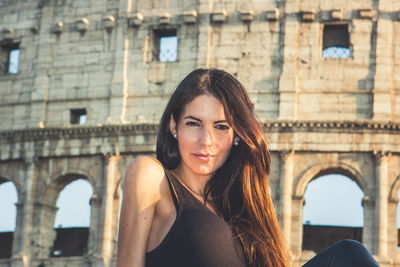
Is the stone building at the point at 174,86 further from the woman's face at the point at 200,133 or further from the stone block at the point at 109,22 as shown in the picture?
the woman's face at the point at 200,133

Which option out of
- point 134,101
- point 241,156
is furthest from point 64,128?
point 241,156

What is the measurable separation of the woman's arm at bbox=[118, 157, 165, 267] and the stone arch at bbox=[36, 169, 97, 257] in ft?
88.6

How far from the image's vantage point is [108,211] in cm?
3011

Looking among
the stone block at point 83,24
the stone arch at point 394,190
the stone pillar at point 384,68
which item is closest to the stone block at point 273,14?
the stone pillar at point 384,68

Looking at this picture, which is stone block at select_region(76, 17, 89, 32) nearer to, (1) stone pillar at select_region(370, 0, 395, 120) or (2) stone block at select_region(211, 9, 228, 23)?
(2) stone block at select_region(211, 9, 228, 23)

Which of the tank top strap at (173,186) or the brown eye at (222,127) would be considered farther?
the brown eye at (222,127)

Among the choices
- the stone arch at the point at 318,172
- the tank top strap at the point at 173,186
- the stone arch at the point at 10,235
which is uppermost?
the stone arch at the point at 318,172

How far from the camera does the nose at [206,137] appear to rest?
4363mm

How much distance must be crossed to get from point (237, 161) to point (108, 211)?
25.9 meters

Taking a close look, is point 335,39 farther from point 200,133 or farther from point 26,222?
point 200,133

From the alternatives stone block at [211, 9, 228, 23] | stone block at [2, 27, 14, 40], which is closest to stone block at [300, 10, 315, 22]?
stone block at [211, 9, 228, 23]

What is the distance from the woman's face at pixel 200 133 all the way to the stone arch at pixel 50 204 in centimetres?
2654

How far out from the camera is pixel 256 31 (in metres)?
31.0

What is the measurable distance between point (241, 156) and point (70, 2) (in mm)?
30129
